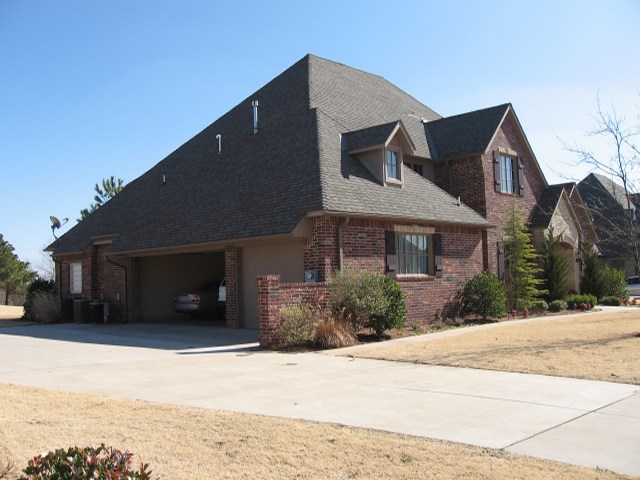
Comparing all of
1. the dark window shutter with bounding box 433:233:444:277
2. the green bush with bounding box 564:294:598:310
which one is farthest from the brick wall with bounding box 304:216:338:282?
the green bush with bounding box 564:294:598:310

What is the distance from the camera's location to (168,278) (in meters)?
23.7

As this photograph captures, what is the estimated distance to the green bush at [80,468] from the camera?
385cm

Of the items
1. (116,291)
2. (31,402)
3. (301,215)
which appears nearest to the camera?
(31,402)

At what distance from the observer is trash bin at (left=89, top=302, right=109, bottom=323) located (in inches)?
893

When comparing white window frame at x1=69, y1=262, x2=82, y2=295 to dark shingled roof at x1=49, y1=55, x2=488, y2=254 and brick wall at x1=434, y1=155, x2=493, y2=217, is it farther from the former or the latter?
brick wall at x1=434, y1=155, x2=493, y2=217

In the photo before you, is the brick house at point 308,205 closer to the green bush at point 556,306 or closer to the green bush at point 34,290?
the green bush at point 34,290

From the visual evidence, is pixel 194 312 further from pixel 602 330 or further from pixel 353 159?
pixel 602 330

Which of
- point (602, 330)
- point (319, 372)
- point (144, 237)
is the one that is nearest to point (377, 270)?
point (602, 330)

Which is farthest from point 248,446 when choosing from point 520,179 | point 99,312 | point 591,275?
point 591,275

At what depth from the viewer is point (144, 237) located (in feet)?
70.0

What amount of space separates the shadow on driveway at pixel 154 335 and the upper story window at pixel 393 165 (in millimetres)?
6537

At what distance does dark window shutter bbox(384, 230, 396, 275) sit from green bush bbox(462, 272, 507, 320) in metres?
3.61

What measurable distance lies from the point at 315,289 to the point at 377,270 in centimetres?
296

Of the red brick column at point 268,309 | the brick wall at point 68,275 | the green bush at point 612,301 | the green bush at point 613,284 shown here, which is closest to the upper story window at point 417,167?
the green bush at point 613,284
